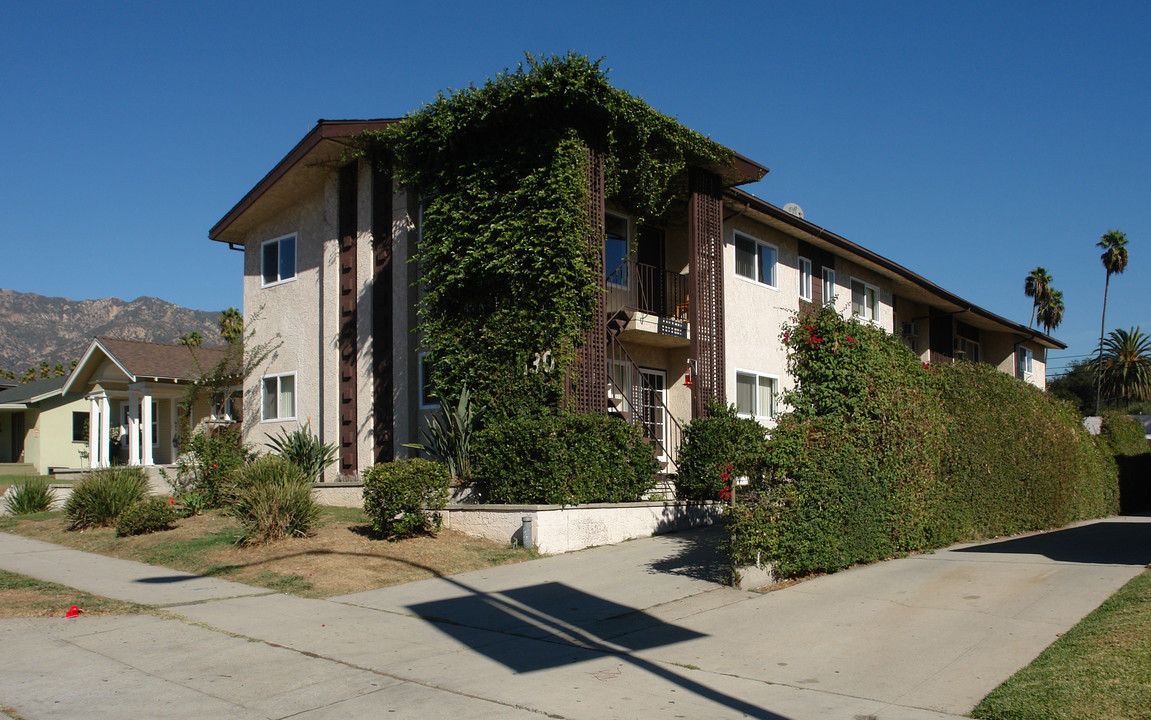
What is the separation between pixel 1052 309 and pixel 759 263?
156 ft

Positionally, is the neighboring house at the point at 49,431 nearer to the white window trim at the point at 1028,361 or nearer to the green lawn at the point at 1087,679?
the green lawn at the point at 1087,679

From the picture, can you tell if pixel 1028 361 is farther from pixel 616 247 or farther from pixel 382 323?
pixel 382 323

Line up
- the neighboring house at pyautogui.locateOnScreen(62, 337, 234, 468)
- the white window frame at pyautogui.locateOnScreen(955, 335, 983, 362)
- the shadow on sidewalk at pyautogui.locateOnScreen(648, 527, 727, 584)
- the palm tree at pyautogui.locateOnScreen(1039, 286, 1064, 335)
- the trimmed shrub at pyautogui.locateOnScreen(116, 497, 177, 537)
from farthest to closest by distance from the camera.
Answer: the palm tree at pyautogui.locateOnScreen(1039, 286, 1064, 335), the white window frame at pyautogui.locateOnScreen(955, 335, 983, 362), the neighboring house at pyautogui.locateOnScreen(62, 337, 234, 468), the trimmed shrub at pyautogui.locateOnScreen(116, 497, 177, 537), the shadow on sidewalk at pyautogui.locateOnScreen(648, 527, 727, 584)

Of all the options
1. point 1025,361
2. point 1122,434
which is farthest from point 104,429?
point 1025,361

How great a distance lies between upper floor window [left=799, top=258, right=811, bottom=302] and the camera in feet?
74.6

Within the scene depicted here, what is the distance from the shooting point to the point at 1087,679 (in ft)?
18.0

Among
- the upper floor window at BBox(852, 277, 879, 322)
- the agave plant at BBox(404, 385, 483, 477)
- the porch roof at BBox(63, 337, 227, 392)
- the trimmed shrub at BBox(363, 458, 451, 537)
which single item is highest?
the upper floor window at BBox(852, 277, 879, 322)

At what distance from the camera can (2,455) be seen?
115ft

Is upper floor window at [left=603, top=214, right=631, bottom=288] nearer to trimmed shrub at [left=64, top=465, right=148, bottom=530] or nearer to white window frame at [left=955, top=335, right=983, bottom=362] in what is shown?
trimmed shrub at [left=64, top=465, right=148, bottom=530]

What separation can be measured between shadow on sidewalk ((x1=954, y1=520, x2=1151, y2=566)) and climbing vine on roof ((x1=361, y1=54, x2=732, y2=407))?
291 inches

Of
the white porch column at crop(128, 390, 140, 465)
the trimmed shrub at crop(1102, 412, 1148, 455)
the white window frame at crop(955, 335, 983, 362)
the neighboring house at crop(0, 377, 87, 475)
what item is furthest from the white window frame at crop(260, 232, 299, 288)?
the white window frame at crop(955, 335, 983, 362)

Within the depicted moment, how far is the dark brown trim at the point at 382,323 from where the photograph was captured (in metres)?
17.3

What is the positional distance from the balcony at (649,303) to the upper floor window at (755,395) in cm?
206

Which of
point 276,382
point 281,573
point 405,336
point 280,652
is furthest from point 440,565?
point 276,382
